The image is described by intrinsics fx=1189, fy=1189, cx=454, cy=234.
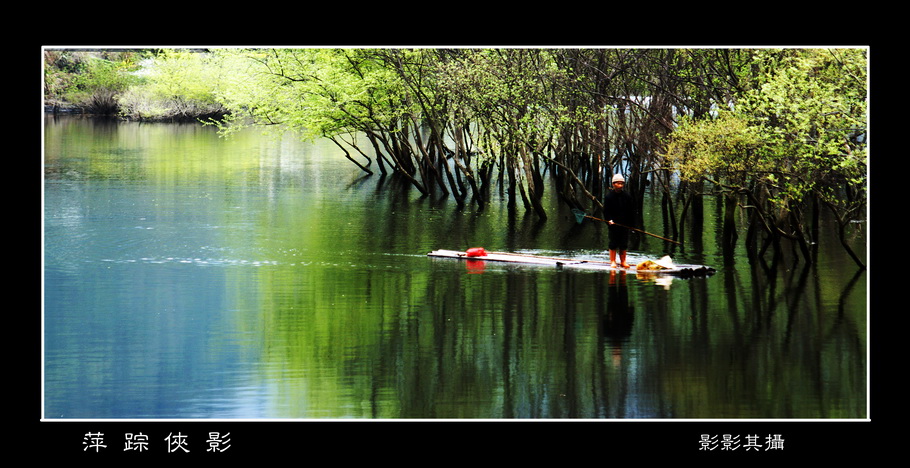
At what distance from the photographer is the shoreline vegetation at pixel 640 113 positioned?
1931 centimetres

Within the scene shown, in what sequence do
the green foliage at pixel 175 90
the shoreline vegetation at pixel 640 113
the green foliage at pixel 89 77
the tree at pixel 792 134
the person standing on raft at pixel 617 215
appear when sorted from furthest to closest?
the green foliage at pixel 89 77 < the green foliage at pixel 175 90 < the person standing on raft at pixel 617 215 < the shoreline vegetation at pixel 640 113 < the tree at pixel 792 134

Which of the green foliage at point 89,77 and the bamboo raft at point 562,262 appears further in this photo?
the green foliage at point 89,77

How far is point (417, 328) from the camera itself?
638 inches

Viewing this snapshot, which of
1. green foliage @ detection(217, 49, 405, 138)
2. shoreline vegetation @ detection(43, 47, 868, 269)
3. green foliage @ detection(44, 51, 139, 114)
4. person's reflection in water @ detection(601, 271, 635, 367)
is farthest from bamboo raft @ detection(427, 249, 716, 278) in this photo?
green foliage @ detection(44, 51, 139, 114)

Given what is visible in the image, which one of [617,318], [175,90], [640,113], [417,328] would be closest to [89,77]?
[175,90]

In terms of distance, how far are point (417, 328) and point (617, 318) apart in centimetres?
284

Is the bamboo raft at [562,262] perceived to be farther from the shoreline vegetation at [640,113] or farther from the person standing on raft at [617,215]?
the shoreline vegetation at [640,113]

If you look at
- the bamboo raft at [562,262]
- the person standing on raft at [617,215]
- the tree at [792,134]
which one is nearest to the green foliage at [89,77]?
the bamboo raft at [562,262]

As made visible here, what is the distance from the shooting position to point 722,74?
2516 centimetres

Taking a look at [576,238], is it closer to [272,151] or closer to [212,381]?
[212,381]

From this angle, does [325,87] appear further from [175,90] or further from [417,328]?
[175,90]

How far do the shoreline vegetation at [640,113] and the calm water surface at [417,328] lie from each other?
55.9 inches

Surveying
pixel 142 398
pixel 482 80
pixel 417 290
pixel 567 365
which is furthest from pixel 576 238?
pixel 142 398

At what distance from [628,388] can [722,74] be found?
44.7ft
